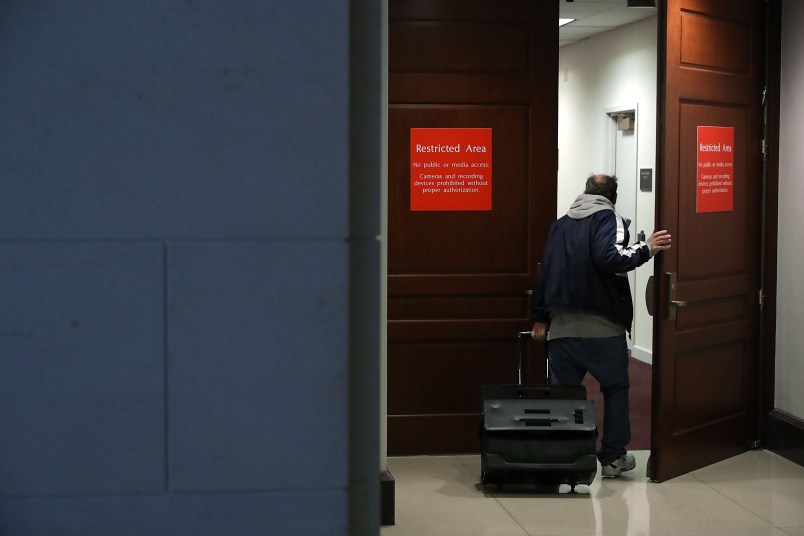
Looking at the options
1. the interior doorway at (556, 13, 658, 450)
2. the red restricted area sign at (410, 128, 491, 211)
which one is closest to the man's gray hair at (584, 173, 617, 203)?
the red restricted area sign at (410, 128, 491, 211)

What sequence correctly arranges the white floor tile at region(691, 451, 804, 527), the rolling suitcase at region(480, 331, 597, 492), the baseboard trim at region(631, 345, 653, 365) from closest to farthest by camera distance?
1. the white floor tile at region(691, 451, 804, 527)
2. the rolling suitcase at region(480, 331, 597, 492)
3. the baseboard trim at region(631, 345, 653, 365)

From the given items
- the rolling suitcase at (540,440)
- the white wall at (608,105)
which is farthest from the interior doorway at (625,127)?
the rolling suitcase at (540,440)

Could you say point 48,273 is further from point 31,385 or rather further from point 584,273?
point 584,273

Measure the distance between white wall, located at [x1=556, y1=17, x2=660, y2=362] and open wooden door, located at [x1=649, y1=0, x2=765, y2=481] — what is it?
3.03 meters

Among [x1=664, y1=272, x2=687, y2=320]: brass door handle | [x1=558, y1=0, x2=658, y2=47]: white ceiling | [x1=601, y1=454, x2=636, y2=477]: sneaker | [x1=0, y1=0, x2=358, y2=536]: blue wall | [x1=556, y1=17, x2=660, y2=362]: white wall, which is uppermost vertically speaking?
[x1=558, y1=0, x2=658, y2=47]: white ceiling

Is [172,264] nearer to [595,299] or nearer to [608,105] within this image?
[595,299]

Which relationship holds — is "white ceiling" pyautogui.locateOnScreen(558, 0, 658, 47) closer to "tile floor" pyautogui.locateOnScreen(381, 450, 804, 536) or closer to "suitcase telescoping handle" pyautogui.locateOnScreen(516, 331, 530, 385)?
"suitcase telescoping handle" pyautogui.locateOnScreen(516, 331, 530, 385)

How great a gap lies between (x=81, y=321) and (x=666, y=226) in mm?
4163

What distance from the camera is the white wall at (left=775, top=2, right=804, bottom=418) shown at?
609 cm

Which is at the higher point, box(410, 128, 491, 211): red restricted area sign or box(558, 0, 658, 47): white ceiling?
box(558, 0, 658, 47): white ceiling

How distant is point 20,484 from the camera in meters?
1.86

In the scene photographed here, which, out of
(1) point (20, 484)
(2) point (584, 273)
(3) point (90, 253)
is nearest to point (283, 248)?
(3) point (90, 253)

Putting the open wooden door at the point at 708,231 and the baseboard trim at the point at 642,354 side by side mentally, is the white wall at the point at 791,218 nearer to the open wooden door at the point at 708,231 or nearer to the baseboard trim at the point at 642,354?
the open wooden door at the point at 708,231

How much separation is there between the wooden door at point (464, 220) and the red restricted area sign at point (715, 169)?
0.85 metres
